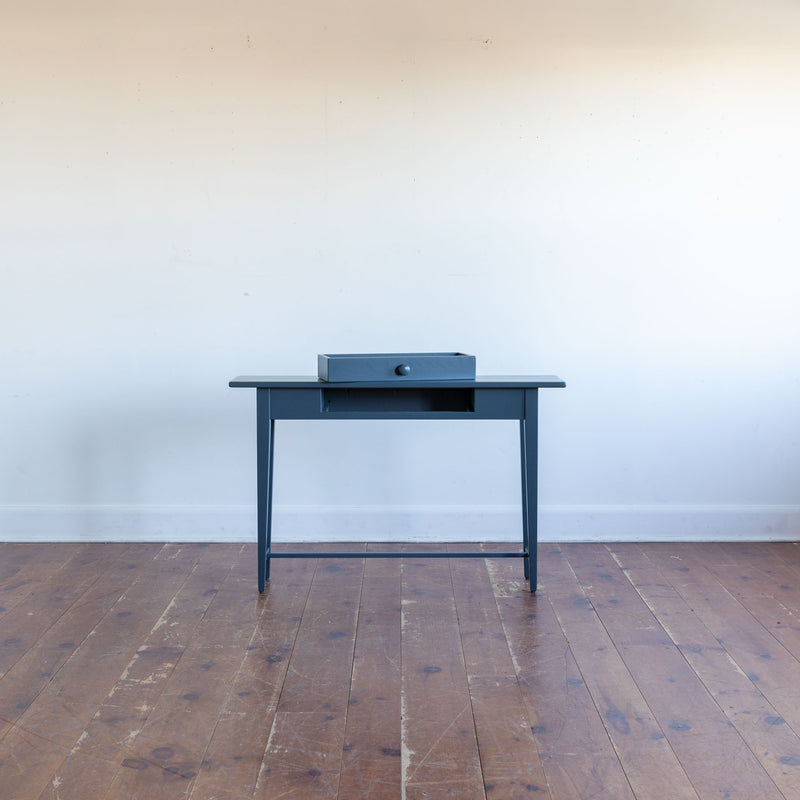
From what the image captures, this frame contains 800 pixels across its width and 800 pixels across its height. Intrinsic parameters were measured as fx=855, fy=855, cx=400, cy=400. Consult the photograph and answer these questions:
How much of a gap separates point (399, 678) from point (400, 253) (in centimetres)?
212

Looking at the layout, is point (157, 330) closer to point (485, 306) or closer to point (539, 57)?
point (485, 306)

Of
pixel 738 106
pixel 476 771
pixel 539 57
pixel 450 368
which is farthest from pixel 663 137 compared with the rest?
pixel 476 771

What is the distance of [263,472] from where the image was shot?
343 cm

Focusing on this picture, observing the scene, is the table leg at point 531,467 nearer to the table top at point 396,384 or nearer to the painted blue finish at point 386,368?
the table top at point 396,384

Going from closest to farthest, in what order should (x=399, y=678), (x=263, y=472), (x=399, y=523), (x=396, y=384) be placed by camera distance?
(x=399, y=678) → (x=396, y=384) → (x=263, y=472) → (x=399, y=523)

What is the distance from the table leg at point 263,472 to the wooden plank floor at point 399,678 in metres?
0.15

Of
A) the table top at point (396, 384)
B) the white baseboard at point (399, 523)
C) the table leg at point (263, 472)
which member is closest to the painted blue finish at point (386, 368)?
the table top at point (396, 384)

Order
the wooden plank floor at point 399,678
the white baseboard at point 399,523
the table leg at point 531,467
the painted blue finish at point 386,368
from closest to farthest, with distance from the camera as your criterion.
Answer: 1. the wooden plank floor at point 399,678
2. the painted blue finish at point 386,368
3. the table leg at point 531,467
4. the white baseboard at point 399,523

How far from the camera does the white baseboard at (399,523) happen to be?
4203mm

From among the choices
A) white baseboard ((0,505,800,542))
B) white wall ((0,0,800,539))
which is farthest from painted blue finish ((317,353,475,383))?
white baseboard ((0,505,800,542))

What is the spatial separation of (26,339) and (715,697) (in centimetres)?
339

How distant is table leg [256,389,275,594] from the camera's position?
340 cm

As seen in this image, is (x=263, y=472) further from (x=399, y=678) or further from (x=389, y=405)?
(x=399, y=678)

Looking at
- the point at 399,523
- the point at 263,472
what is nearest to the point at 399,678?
the point at 263,472
